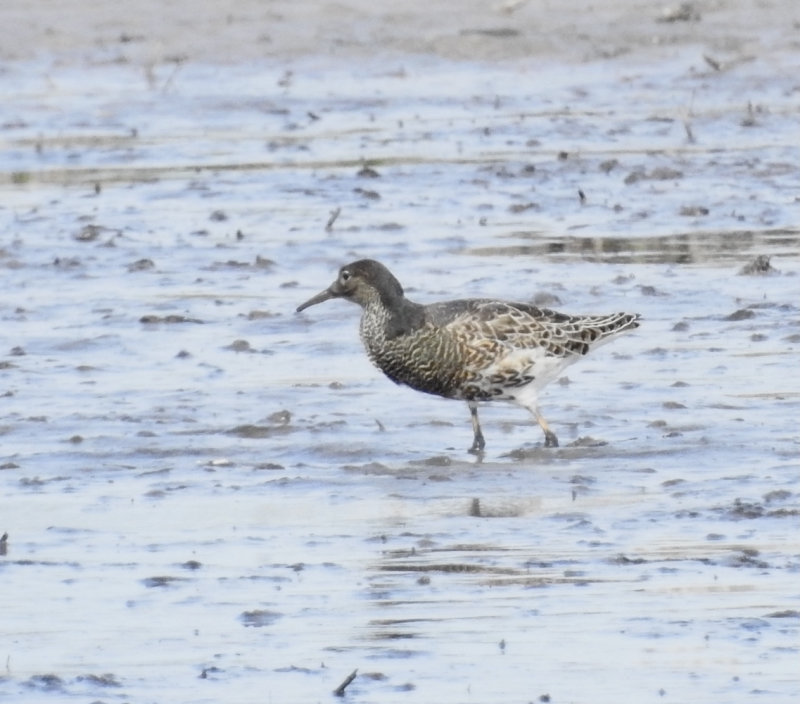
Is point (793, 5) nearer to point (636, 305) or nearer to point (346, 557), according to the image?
point (636, 305)

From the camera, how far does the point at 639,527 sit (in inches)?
362

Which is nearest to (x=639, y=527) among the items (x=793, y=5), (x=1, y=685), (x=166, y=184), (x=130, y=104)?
(x=1, y=685)

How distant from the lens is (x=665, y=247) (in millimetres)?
15656

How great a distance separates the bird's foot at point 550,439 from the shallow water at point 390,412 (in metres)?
0.10

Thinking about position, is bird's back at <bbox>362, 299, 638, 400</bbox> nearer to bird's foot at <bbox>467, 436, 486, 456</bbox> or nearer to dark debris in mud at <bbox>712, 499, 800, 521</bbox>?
bird's foot at <bbox>467, 436, 486, 456</bbox>

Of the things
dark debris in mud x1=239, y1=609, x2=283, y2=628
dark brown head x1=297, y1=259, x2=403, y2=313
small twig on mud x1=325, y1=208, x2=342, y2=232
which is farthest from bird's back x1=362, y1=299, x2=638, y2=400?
small twig on mud x1=325, y1=208, x2=342, y2=232

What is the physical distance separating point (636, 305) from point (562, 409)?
238cm

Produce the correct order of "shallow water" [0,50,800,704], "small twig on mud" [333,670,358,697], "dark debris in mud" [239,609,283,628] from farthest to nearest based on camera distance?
1. "dark debris in mud" [239,609,283,628]
2. "shallow water" [0,50,800,704]
3. "small twig on mud" [333,670,358,697]

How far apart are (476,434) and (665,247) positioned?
496cm

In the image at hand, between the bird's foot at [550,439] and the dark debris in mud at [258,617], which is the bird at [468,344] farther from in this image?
the dark debris in mud at [258,617]

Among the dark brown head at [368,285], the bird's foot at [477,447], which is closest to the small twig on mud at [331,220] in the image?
the dark brown head at [368,285]

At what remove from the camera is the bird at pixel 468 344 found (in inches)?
440

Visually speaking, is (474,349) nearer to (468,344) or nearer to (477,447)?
(468,344)

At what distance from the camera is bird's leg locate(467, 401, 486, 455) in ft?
35.9
